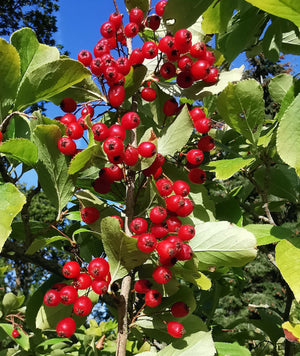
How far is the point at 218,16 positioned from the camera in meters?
1.63

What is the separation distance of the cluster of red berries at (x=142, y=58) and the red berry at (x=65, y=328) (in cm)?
73

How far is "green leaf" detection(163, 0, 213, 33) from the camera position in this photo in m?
1.31

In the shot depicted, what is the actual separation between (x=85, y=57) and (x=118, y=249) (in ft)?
2.44

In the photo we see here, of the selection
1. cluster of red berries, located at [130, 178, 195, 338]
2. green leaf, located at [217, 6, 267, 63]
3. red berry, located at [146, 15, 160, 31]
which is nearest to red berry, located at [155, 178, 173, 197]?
cluster of red berries, located at [130, 178, 195, 338]

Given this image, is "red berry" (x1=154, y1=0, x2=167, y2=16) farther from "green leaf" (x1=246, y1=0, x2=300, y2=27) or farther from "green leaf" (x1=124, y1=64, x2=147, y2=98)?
"green leaf" (x1=246, y1=0, x2=300, y2=27)

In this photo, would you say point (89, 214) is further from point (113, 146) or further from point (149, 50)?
point (149, 50)

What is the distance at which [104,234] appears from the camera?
100 centimetres

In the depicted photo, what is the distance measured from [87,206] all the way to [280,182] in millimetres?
1171

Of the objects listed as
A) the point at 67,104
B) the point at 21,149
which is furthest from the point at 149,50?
the point at 21,149

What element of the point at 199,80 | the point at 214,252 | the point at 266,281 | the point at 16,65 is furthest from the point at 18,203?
the point at 266,281

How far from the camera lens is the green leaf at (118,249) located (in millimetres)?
972

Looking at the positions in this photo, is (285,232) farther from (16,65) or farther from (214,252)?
(16,65)

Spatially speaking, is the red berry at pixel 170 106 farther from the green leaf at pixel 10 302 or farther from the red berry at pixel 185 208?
the green leaf at pixel 10 302

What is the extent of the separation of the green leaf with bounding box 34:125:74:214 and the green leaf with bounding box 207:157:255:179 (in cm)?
58
